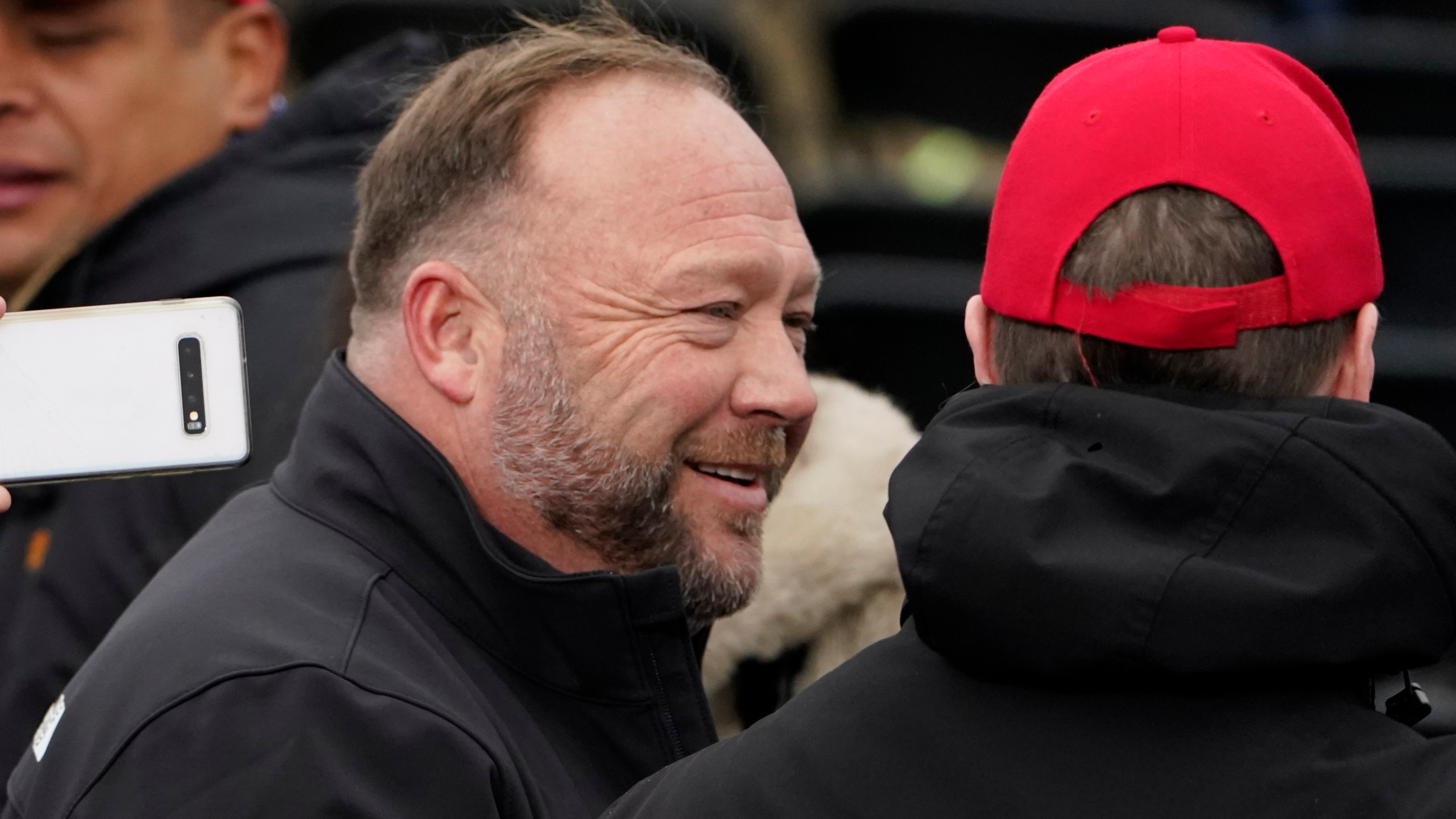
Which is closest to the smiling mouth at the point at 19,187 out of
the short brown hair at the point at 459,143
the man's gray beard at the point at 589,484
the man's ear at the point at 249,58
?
the man's ear at the point at 249,58

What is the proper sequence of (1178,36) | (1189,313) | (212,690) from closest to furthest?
1. (1189,313)
2. (1178,36)
3. (212,690)

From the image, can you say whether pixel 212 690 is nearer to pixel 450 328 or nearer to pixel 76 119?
pixel 450 328

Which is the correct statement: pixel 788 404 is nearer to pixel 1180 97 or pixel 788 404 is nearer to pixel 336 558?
pixel 336 558

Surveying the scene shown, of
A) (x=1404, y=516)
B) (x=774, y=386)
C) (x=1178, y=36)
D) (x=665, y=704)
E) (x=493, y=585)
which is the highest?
(x=1178, y=36)

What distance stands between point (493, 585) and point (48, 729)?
0.48 meters

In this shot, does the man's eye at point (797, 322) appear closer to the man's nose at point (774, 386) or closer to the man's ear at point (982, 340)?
the man's nose at point (774, 386)

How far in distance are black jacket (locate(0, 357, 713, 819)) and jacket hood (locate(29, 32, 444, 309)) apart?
653mm

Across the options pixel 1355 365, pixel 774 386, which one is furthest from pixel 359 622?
pixel 1355 365

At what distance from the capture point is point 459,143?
216 centimetres

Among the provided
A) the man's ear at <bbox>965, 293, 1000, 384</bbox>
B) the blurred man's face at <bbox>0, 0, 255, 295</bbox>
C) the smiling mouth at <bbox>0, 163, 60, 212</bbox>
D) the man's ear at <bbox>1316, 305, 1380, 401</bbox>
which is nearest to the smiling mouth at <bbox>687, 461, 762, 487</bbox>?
the man's ear at <bbox>965, 293, 1000, 384</bbox>

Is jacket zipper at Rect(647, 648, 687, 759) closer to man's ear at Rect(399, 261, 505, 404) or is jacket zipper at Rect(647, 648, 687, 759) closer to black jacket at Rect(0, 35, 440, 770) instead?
man's ear at Rect(399, 261, 505, 404)

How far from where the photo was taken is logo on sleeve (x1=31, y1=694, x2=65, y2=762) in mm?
1711

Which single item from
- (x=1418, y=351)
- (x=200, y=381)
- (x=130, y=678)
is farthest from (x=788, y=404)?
(x=1418, y=351)

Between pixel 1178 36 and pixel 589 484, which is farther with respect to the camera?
pixel 589 484
